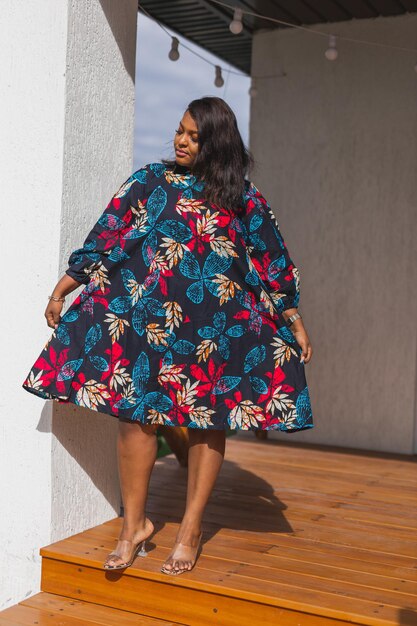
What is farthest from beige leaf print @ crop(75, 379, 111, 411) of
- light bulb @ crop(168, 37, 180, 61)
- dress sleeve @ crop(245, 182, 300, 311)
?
light bulb @ crop(168, 37, 180, 61)

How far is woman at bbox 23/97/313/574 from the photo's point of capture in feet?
8.38

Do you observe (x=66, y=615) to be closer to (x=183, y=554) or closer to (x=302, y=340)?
(x=183, y=554)

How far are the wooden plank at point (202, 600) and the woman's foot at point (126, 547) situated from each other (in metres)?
0.06

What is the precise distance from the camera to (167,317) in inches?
101

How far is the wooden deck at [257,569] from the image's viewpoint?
7.95 ft

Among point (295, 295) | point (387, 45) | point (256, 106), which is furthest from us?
point (256, 106)

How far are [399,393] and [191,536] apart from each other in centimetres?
264

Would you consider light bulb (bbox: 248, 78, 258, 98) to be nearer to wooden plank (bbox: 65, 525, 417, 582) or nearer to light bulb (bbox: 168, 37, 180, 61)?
light bulb (bbox: 168, 37, 180, 61)

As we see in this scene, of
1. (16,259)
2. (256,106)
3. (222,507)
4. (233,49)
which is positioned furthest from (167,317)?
(233,49)

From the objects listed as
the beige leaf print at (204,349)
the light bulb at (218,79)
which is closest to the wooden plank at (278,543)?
the beige leaf print at (204,349)

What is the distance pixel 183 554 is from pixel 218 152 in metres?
1.23

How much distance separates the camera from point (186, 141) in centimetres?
256

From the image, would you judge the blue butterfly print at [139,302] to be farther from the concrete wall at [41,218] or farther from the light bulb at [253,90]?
the light bulb at [253,90]

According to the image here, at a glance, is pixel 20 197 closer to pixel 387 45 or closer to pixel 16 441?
pixel 16 441
